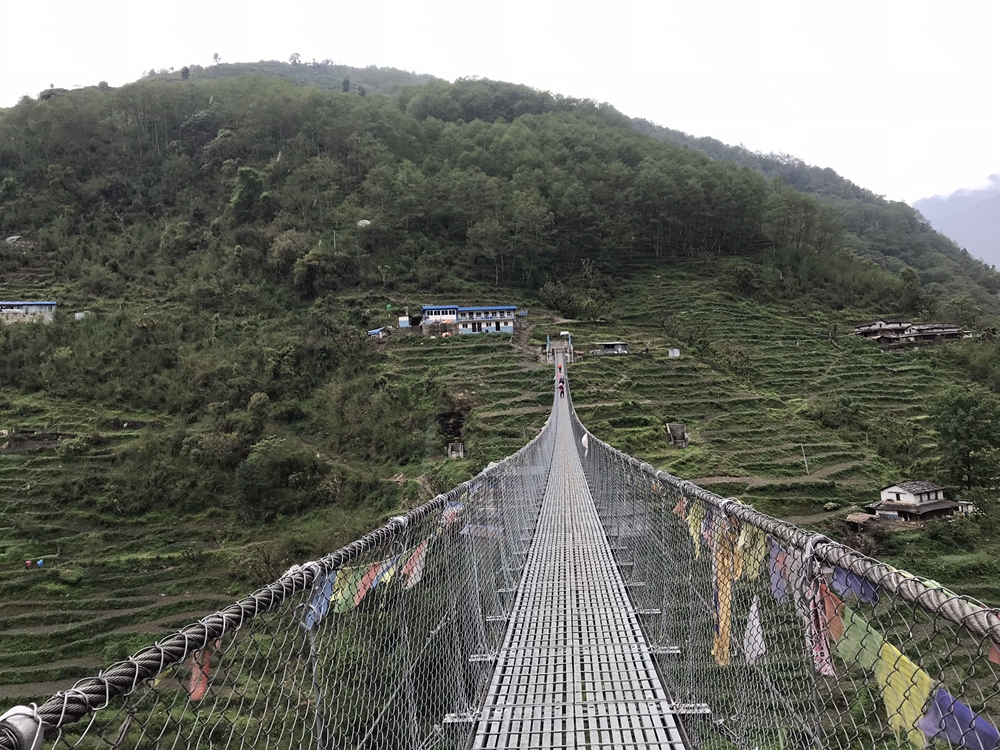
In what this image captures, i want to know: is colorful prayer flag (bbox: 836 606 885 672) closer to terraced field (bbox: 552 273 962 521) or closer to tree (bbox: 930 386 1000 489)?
terraced field (bbox: 552 273 962 521)

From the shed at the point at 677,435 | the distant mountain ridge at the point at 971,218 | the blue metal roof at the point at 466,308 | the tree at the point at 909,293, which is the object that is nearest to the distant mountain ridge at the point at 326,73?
the blue metal roof at the point at 466,308

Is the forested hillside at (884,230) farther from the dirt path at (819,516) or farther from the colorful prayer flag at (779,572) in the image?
the colorful prayer flag at (779,572)

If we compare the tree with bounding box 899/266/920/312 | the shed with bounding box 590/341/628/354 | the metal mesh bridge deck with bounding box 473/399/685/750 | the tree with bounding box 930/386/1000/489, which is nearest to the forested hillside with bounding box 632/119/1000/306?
the tree with bounding box 899/266/920/312

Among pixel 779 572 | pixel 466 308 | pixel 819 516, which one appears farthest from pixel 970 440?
pixel 466 308

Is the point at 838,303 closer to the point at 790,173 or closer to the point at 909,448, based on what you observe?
the point at 909,448

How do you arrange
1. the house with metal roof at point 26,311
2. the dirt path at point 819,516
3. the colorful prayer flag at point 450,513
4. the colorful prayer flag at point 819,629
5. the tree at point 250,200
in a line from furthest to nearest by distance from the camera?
the tree at point 250,200, the house with metal roof at point 26,311, the dirt path at point 819,516, the colorful prayer flag at point 450,513, the colorful prayer flag at point 819,629

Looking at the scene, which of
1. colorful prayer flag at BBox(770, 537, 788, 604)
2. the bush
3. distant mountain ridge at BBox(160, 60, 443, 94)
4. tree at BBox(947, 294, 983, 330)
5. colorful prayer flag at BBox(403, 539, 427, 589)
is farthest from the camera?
distant mountain ridge at BBox(160, 60, 443, 94)

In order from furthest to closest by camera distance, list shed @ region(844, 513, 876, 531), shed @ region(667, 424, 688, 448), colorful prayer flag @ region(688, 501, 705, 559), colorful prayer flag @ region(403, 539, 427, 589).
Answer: shed @ region(667, 424, 688, 448)
shed @ region(844, 513, 876, 531)
colorful prayer flag @ region(688, 501, 705, 559)
colorful prayer flag @ region(403, 539, 427, 589)
